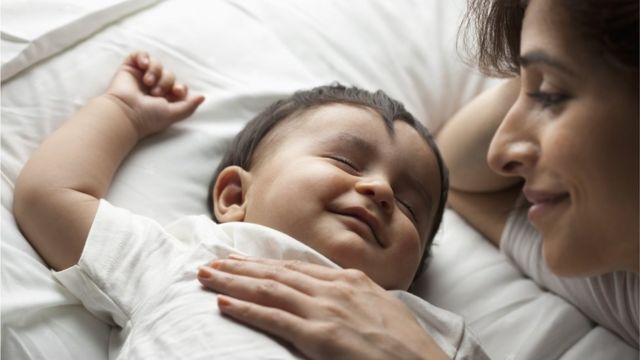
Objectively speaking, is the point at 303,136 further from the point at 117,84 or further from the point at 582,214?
the point at 582,214

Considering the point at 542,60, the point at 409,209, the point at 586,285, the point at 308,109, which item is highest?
the point at 542,60

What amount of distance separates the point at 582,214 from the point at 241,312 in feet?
1.37

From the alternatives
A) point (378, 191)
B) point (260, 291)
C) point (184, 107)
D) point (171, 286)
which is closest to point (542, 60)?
point (378, 191)

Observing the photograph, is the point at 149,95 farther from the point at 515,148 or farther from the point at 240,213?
the point at 515,148

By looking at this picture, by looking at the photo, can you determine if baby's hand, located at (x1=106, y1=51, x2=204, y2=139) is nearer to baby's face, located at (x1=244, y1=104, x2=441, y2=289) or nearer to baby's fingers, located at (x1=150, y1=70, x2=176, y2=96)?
baby's fingers, located at (x1=150, y1=70, x2=176, y2=96)

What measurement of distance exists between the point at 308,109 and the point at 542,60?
464 mm

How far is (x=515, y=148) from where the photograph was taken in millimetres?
1012

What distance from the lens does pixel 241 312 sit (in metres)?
1.01

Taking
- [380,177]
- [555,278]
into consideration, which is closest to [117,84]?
[380,177]

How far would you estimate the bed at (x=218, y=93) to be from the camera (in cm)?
116

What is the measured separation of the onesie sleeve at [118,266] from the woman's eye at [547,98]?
1.68 feet

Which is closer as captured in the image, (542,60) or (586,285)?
(542,60)

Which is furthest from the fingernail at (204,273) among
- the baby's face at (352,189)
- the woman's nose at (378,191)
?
the woman's nose at (378,191)

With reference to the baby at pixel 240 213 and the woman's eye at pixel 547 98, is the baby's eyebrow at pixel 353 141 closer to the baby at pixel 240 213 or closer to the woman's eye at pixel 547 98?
the baby at pixel 240 213
